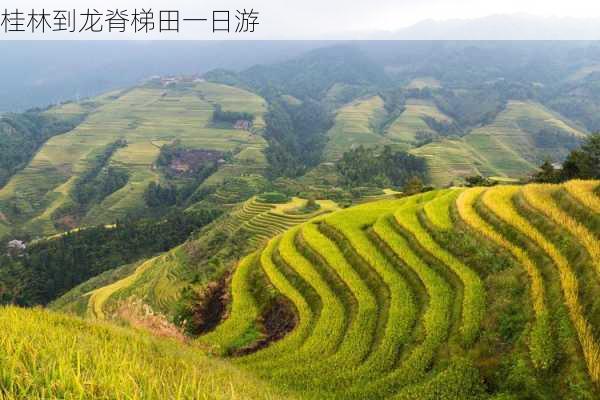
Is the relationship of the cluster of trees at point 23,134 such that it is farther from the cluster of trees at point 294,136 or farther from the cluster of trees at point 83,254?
the cluster of trees at point 294,136

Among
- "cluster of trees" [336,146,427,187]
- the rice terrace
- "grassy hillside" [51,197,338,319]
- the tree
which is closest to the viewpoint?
the rice terrace

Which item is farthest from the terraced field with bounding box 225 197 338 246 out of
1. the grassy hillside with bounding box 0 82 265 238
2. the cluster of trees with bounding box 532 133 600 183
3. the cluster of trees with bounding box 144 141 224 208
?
the grassy hillside with bounding box 0 82 265 238

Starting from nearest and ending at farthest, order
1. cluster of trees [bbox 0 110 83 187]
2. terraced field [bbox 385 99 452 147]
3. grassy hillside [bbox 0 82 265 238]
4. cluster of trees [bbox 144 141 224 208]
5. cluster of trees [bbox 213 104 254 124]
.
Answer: grassy hillside [bbox 0 82 265 238], cluster of trees [bbox 144 141 224 208], cluster of trees [bbox 0 110 83 187], terraced field [bbox 385 99 452 147], cluster of trees [bbox 213 104 254 124]

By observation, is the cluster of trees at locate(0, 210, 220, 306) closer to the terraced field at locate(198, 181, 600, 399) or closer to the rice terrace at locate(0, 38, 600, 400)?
the rice terrace at locate(0, 38, 600, 400)

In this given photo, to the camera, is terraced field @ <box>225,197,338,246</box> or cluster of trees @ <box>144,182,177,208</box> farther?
cluster of trees @ <box>144,182,177,208</box>

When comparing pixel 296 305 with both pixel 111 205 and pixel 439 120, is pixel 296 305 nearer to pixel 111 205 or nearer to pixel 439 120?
pixel 111 205

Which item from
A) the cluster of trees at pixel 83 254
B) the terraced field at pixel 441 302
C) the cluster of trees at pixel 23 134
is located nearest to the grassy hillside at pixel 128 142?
the cluster of trees at pixel 23 134

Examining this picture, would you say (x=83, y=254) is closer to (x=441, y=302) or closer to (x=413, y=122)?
(x=441, y=302)
